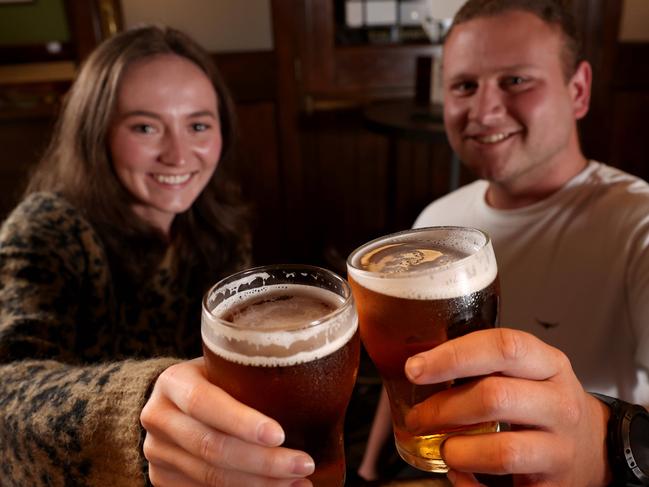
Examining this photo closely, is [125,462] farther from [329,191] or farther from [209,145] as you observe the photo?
[329,191]

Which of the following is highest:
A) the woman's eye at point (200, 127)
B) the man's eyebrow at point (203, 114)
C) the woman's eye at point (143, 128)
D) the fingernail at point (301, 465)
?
the man's eyebrow at point (203, 114)

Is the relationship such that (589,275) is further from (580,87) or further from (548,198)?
(580,87)

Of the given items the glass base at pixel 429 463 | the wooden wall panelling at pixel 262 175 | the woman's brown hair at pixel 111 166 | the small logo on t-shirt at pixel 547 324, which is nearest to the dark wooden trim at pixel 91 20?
the wooden wall panelling at pixel 262 175

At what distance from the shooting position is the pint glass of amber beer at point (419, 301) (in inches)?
27.4

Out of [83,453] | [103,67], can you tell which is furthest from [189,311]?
[83,453]

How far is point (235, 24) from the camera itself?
3662mm

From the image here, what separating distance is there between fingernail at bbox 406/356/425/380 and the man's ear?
3.94 ft

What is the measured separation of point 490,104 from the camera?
148 centimetres

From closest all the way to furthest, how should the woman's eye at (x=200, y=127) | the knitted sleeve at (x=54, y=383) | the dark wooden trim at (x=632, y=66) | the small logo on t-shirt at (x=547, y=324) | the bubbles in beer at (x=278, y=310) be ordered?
the bubbles in beer at (x=278, y=310) → the knitted sleeve at (x=54, y=383) → the small logo on t-shirt at (x=547, y=324) → the woman's eye at (x=200, y=127) → the dark wooden trim at (x=632, y=66)

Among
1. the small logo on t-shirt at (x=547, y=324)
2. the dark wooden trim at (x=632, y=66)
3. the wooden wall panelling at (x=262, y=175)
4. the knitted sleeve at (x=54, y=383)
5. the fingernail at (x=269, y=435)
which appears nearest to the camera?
the fingernail at (x=269, y=435)

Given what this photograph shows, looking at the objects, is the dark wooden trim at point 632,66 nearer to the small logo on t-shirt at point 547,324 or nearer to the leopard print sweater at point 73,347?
the small logo on t-shirt at point 547,324

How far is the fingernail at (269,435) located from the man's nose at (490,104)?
1.15m

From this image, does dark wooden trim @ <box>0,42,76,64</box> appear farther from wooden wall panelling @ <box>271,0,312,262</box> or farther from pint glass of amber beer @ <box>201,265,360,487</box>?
pint glass of amber beer @ <box>201,265,360,487</box>

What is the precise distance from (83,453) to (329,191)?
11.1 ft
